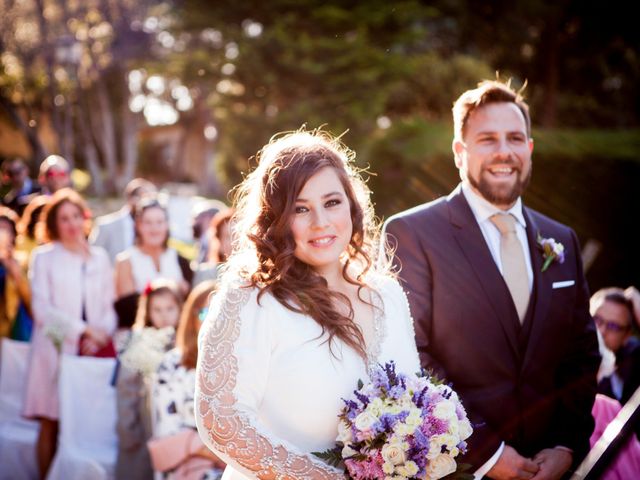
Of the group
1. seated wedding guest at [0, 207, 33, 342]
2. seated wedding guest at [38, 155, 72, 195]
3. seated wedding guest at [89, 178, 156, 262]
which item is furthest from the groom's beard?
seated wedding guest at [38, 155, 72, 195]

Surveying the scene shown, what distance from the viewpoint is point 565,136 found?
504 inches

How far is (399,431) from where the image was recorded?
1981mm

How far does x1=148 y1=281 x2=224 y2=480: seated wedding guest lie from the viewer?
393 cm

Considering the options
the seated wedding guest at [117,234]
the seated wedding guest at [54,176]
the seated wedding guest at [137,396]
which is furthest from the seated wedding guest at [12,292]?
the seated wedding guest at [137,396]

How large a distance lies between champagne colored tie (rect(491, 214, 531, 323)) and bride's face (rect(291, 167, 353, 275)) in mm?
982

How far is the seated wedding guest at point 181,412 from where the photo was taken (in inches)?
155

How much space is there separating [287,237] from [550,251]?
1.39 meters

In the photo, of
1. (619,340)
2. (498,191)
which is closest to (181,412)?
(498,191)

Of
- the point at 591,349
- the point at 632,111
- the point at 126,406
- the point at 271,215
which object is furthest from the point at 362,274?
the point at 632,111

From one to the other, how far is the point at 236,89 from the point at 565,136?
9.42 metres

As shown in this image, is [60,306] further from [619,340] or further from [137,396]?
[619,340]

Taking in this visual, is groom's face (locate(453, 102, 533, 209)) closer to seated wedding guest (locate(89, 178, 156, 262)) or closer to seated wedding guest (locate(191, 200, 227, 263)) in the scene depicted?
seated wedding guest (locate(191, 200, 227, 263))

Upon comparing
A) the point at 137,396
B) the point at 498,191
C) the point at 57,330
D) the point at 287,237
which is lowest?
the point at 137,396

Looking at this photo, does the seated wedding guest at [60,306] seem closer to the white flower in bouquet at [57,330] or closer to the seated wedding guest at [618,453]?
the white flower in bouquet at [57,330]
